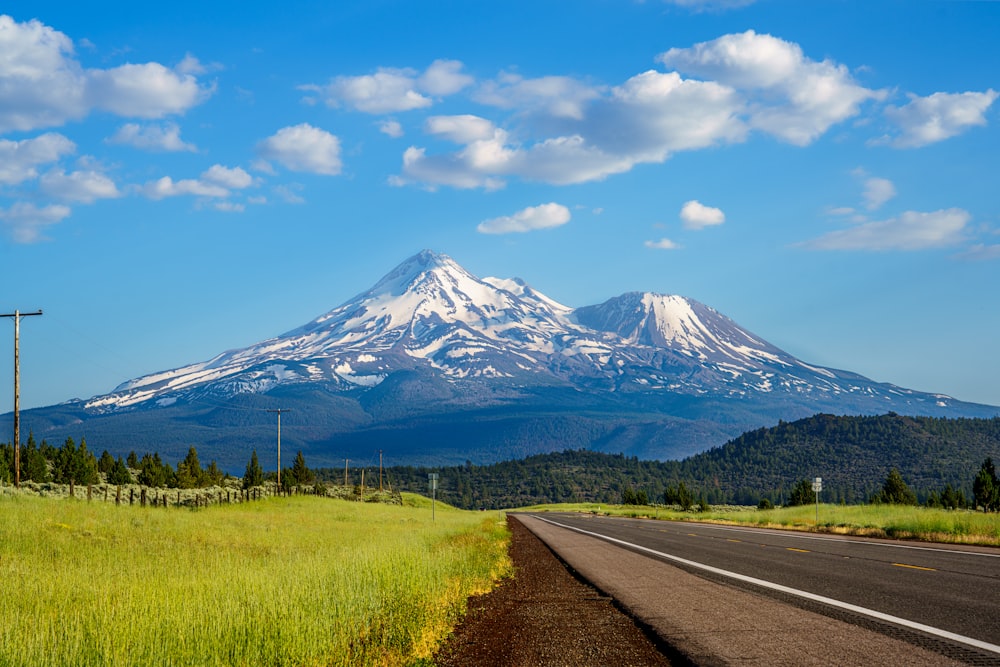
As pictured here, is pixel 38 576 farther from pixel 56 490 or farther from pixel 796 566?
pixel 56 490

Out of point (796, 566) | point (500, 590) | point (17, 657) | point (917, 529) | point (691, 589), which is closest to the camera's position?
point (17, 657)

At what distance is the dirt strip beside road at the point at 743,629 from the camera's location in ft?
26.3

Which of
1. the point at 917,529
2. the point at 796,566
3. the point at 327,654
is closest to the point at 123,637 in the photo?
the point at 327,654

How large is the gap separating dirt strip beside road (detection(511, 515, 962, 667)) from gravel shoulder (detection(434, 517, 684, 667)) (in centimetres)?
34

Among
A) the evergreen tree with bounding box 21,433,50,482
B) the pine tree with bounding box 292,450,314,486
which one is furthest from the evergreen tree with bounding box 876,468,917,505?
the evergreen tree with bounding box 21,433,50,482

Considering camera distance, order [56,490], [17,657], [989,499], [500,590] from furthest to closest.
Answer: [989,499]
[56,490]
[500,590]
[17,657]

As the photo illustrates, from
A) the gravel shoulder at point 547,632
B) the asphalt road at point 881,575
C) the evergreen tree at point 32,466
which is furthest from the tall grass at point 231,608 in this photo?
the evergreen tree at point 32,466

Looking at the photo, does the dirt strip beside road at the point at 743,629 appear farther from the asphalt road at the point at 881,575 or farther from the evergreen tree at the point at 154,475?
the evergreen tree at the point at 154,475

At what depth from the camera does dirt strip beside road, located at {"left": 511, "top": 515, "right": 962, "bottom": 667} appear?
26.3 feet

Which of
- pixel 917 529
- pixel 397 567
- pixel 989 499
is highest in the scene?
pixel 397 567

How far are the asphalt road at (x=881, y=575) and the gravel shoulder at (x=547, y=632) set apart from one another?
261 centimetres

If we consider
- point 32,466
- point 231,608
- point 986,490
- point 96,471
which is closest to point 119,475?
point 96,471

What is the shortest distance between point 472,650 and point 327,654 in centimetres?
200

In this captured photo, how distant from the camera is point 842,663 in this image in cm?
777
